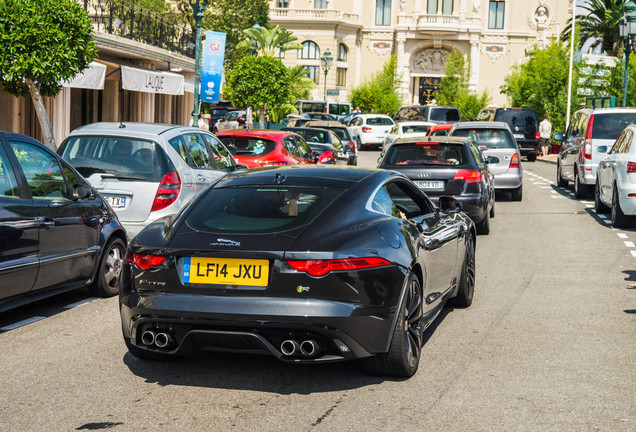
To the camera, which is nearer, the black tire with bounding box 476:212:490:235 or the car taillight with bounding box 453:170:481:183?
the car taillight with bounding box 453:170:481:183

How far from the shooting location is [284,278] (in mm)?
5371

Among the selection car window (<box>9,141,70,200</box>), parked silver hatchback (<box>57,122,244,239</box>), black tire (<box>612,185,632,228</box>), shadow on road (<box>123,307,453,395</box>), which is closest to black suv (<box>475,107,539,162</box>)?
black tire (<box>612,185,632,228</box>)

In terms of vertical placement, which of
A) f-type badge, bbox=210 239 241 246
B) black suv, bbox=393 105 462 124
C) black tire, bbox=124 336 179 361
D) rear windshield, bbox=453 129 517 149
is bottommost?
black tire, bbox=124 336 179 361

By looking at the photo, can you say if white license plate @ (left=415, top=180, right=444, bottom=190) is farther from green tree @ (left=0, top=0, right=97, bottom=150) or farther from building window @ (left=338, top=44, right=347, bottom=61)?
building window @ (left=338, top=44, right=347, bottom=61)

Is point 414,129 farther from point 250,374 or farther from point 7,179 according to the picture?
point 250,374

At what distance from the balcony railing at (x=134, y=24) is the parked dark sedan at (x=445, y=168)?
11.2 m

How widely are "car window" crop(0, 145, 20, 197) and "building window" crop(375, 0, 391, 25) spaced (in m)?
81.0

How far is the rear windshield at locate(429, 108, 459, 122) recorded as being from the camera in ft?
138

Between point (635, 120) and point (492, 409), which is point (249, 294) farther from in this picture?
point (635, 120)

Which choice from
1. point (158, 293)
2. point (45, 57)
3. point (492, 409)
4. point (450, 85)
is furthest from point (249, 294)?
point (450, 85)

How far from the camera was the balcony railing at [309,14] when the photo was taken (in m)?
83.2

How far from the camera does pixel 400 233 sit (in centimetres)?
598

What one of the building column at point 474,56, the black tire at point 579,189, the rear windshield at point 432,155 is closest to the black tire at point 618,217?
the rear windshield at point 432,155

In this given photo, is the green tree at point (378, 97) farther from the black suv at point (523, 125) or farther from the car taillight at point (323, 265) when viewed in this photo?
the car taillight at point (323, 265)
